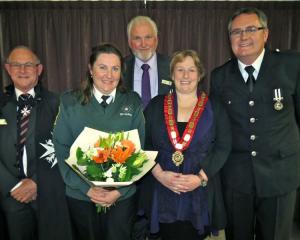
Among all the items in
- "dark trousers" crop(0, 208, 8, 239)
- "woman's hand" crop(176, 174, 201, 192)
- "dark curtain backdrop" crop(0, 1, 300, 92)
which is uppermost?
"dark curtain backdrop" crop(0, 1, 300, 92)

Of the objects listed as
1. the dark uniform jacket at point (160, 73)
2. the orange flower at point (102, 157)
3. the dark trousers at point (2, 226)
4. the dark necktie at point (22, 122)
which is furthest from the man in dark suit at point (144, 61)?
the dark trousers at point (2, 226)

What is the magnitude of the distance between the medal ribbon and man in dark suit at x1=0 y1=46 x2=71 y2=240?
39.7 inches

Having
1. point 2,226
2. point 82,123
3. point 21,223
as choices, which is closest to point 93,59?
point 82,123

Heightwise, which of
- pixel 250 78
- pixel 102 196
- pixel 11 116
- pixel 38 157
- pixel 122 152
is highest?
pixel 250 78

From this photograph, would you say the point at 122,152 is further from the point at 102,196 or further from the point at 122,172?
the point at 102,196

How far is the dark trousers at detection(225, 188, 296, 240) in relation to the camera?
2203 mm

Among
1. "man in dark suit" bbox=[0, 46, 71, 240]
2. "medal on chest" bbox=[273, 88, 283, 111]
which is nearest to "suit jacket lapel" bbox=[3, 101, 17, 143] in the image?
"man in dark suit" bbox=[0, 46, 71, 240]

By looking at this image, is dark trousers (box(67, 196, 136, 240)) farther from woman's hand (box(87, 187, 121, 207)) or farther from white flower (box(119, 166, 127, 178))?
white flower (box(119, 166, 127, 178))

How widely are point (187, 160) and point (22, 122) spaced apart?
1.35m

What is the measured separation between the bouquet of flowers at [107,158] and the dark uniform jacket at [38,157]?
0.69 meters

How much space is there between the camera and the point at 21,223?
251 centimetres

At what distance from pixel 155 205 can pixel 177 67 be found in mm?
965

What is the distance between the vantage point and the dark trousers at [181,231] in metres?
2.14

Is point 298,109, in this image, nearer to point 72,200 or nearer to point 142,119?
point 142,119
